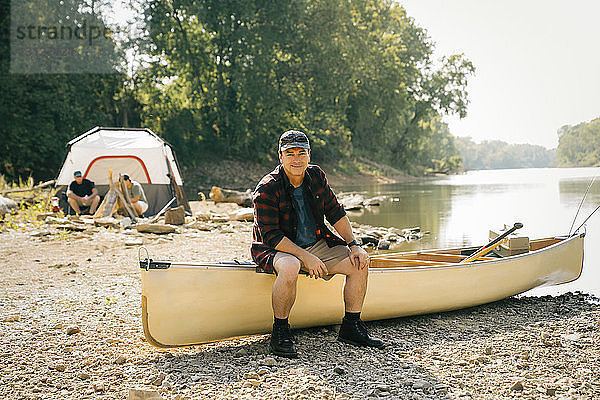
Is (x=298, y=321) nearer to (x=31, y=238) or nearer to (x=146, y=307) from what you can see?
(x=146, y=307)

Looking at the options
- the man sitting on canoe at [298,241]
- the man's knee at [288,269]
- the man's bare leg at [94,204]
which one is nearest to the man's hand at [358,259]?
the man sitting on canoe at [298,241]

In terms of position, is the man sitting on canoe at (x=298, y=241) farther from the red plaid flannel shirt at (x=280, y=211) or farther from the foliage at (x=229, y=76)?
the foliage at (x=229, y=76)

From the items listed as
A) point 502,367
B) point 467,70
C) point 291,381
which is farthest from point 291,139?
point 467,70

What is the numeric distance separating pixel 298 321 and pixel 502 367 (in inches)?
60.2

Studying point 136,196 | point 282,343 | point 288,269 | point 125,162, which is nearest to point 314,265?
point 288,269

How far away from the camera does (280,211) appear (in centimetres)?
396

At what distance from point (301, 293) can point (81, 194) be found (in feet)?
29.6

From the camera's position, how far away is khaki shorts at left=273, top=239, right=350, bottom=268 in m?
4.02

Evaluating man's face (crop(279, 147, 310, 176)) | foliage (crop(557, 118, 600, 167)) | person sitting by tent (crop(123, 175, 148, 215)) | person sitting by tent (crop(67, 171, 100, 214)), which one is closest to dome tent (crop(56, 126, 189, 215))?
person sitting by tent (crop(67, 171, 100, 214))

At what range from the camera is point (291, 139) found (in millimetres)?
3938

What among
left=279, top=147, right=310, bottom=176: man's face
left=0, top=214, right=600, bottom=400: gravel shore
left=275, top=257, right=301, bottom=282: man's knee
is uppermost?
left=279, top=147, right=310, bottom=176: man's face

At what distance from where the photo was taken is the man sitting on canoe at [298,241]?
3773mm

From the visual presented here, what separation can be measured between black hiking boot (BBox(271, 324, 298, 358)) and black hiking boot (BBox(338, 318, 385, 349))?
18.2 inches

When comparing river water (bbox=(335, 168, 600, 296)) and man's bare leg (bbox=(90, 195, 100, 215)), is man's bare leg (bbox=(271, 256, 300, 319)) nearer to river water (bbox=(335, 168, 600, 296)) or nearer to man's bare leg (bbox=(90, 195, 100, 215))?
river water (bbox=(335, 168, 600, 296))
